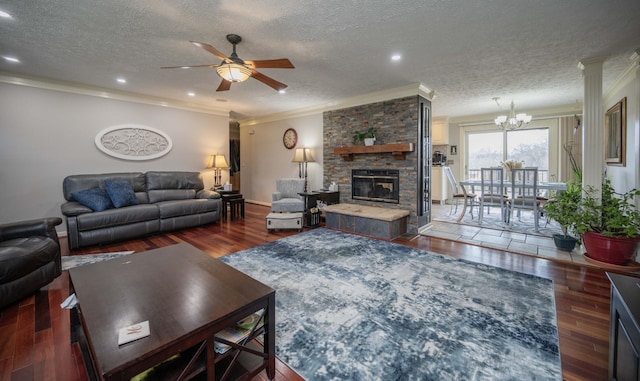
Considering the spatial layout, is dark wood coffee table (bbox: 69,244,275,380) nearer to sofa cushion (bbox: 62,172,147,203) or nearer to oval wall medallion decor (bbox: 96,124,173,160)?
sofa cushion (bbox: 62,172,147,203)

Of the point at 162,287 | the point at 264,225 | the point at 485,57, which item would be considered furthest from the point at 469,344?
the point at 264,225

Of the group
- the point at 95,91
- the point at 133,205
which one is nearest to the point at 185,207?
the point at 133,205

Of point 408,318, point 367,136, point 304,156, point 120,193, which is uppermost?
point 367,136

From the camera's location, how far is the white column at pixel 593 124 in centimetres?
339

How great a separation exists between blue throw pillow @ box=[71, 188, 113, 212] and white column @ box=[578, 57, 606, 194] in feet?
21.9

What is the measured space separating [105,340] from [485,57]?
170 inches

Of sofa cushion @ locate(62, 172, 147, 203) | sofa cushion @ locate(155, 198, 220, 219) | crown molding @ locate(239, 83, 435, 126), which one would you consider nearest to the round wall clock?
crown molding @ locate(239, 83, 435, 126)

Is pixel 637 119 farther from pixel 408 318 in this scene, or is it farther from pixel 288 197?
pixel 288 197

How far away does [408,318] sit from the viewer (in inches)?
82.7

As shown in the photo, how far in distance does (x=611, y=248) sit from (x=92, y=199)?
22.3ft

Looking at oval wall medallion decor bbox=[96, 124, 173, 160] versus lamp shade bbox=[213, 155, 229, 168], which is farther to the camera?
lamp shade bbox=[213, 155, 229, 168]

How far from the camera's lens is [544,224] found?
204 inches

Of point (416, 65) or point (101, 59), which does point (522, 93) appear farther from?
point (101, 59)

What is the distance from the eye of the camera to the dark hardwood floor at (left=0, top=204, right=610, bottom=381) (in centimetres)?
160
